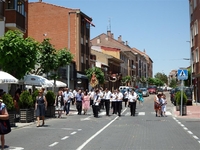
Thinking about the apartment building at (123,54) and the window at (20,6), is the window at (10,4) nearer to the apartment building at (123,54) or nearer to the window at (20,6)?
A: the window at (20,6)

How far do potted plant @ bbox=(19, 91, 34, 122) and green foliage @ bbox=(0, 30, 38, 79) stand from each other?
12.0ft

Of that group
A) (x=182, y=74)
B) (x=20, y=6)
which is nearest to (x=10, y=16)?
(x=20, y=6)

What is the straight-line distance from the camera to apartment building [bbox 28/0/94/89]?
5538cm

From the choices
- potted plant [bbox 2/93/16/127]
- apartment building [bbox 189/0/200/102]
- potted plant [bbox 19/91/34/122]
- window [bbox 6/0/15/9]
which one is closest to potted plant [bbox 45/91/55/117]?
potted plant [bbox 19/91/34/122]

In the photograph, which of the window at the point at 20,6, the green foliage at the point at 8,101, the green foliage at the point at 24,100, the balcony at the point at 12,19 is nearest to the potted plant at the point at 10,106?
the green foliage at the point at 8,101

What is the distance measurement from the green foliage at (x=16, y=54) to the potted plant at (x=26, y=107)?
12.0ft

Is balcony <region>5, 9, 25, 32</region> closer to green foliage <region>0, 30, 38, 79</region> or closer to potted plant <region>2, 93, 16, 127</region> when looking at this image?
green foliage <region>0, 30, 38, 79</region>

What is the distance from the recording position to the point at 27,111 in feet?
63.9

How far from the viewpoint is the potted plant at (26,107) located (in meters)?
19.5

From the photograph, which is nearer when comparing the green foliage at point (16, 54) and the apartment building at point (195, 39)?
the green foliage at point (16, 54)

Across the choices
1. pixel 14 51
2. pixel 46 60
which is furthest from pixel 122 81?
pixel 14 51

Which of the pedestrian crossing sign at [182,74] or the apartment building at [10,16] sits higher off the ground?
the apartment building at [10,16]

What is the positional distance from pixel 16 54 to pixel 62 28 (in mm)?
33823

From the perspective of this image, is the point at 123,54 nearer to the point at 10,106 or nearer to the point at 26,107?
the point at 26,107
